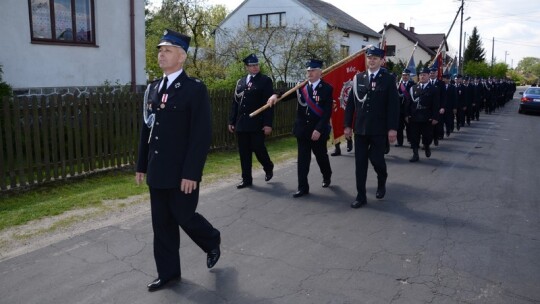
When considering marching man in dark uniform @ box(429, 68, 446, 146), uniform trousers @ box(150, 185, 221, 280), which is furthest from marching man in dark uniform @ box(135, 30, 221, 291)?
marching man in dark uniform @ box(429, 68, 446, 146)

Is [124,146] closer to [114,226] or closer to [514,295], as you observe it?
[114,226]

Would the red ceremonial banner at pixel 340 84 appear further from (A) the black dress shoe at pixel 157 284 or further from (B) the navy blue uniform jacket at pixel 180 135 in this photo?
(A) the black dress shoe at pixel 157 284

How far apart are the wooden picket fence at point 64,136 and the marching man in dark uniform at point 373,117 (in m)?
4.22

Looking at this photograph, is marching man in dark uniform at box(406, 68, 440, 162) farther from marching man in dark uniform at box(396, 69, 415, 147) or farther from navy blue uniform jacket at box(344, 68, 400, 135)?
navy blue uniform jacket at box(344, 68, 400, 135)

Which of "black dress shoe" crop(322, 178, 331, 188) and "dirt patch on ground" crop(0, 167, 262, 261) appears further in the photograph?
"black dress shoe" crop(322, 178, 331, 188)

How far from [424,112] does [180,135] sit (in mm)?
7675

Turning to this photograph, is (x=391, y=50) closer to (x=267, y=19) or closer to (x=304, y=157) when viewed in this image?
(x=267, y=19)

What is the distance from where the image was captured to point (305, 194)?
6.77 meters

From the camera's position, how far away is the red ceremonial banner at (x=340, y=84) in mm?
8820

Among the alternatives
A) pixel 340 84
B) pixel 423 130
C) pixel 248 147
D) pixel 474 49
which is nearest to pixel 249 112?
pixel 248 147

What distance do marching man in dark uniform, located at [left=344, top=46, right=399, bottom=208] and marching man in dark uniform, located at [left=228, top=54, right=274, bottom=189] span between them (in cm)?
141

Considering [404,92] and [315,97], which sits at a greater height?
[404,92]

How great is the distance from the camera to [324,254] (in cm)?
451

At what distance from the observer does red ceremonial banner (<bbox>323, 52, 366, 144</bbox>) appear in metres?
8.82
